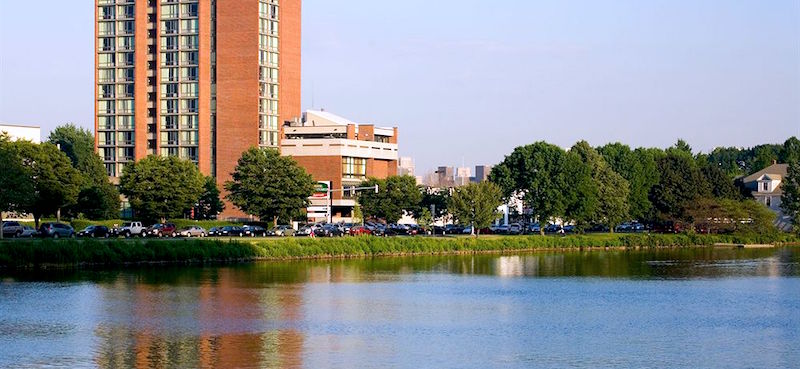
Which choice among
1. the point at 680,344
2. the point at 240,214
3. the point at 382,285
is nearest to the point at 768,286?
the point at 382,285

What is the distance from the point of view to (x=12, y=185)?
103 metres

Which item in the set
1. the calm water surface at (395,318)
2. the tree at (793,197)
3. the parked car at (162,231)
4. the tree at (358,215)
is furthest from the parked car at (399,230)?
the tree at (793,197)

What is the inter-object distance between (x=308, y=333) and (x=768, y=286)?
133 feet

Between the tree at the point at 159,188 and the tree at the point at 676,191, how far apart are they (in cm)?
6715

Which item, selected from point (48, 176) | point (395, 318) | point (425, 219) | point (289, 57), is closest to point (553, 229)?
point (425, 219)

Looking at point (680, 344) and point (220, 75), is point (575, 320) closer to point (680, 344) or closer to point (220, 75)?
point (680, 344)

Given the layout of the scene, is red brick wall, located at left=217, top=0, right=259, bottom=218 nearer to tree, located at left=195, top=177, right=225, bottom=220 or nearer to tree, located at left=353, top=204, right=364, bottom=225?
tree, located at left=353, top=204, right=364, bottom=225

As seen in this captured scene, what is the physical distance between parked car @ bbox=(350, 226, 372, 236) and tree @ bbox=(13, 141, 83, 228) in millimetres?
29994

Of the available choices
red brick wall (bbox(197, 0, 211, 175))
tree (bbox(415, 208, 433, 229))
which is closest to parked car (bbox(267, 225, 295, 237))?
tree (bbox(415, 208, 433, 229))

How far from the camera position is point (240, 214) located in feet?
573

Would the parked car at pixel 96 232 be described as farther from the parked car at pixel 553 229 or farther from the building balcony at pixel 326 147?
the parked car at pixel 553 229

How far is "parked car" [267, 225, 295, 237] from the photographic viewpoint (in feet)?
420

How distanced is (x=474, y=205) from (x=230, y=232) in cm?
3045

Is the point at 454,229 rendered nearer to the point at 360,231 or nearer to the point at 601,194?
the point at 601,194
